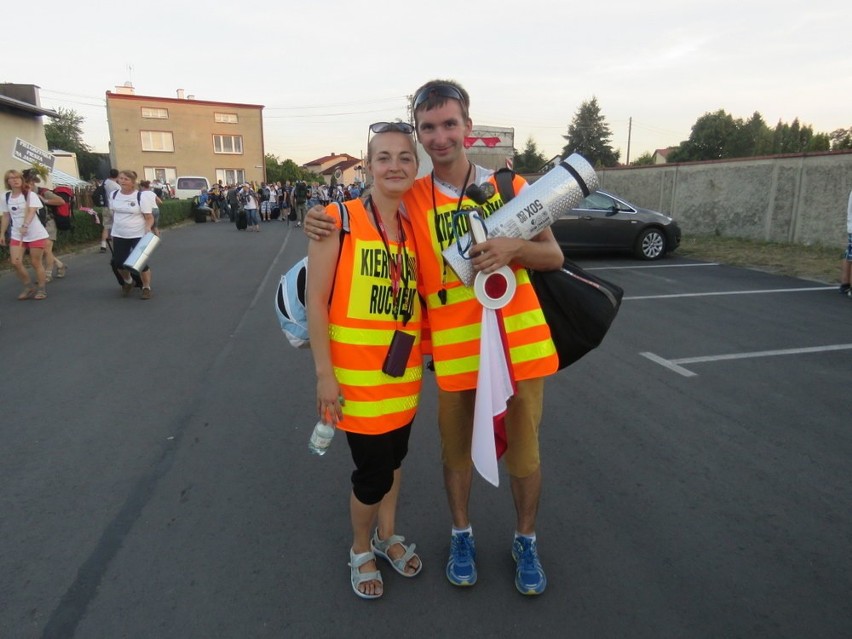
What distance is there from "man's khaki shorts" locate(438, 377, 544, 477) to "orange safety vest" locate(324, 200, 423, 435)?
27 cm

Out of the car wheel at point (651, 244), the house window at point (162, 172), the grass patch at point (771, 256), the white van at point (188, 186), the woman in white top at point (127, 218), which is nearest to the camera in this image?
the woman in white top at point (127, 218)

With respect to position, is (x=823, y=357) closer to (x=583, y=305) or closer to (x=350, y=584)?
(x=583, y=305)

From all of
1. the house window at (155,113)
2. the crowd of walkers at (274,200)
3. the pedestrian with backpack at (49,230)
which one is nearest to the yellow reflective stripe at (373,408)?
the pedestrian with backpack at (49,230)

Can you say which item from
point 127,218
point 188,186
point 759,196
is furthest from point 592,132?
point 127,218

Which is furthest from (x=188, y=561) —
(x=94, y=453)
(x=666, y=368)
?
(x=666, y=368)

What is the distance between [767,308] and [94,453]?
7.26 metres

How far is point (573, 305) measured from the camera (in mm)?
2156

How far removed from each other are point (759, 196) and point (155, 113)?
45889mm

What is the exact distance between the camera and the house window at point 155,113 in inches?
1801

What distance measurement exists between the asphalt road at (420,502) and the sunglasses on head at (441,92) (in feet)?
6.20

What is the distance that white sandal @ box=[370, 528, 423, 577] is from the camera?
2422 millimetres

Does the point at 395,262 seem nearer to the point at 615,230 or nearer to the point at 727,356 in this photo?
the point at 727,356

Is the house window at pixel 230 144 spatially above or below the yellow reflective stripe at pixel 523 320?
above

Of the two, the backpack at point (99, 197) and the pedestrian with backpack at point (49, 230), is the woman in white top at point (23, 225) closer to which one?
the pedestrian with backpack at point (49, 230)
